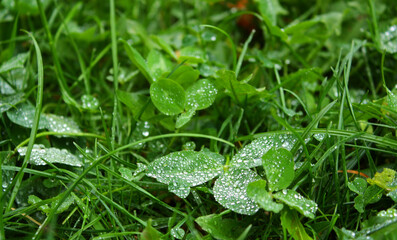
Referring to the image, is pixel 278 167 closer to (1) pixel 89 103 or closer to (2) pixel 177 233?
(2) pixel 177 233

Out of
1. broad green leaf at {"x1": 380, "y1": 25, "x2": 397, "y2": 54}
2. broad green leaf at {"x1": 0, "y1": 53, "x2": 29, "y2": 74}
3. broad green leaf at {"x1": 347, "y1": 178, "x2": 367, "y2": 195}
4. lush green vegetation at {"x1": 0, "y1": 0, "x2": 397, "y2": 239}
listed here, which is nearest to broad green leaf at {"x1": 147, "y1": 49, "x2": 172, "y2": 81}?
lush green vegetation at {"x1": 0, "y1": 0, "x2": 397, "y2": 239}

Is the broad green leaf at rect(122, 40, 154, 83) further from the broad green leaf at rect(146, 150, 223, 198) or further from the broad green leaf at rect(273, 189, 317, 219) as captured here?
the broad green leaf at rect(273, 189, 317, 219)

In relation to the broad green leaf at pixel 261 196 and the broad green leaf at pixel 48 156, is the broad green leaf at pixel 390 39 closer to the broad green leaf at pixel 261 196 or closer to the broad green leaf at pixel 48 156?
the broad green leaf at pixel 261 196

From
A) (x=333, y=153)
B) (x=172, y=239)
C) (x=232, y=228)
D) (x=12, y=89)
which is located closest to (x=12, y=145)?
(x=12, y=89)

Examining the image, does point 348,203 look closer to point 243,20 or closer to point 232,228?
point 232,228

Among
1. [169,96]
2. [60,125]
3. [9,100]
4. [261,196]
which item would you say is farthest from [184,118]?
[9,100]

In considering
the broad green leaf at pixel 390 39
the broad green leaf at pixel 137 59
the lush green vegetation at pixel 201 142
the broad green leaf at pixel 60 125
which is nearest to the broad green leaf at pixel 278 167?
the lush green vegetation at pixel 201 142
